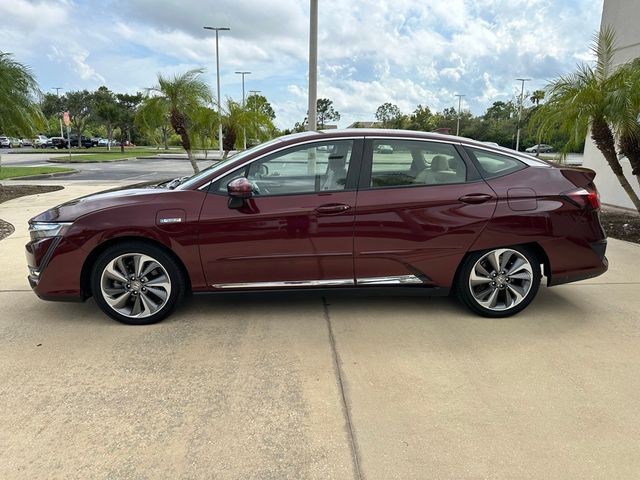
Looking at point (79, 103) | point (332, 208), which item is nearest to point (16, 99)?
point (332, 208)

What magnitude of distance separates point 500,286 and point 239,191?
238 cm

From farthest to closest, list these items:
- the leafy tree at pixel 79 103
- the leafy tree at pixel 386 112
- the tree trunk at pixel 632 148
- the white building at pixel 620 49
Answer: the leafy tree at pixel 386 112
the leafy tree at pixel 79 103
the white building at pixel 620 49
the tree trunk at pixel 632 148

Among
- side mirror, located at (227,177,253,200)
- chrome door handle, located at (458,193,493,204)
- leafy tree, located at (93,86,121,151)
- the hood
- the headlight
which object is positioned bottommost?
the headlight

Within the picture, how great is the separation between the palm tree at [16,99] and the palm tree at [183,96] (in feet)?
11.4

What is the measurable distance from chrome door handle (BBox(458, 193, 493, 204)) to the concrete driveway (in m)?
1.03

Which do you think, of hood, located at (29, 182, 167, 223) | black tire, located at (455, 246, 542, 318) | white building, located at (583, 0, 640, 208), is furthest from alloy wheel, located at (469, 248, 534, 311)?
white building, located at (583, 0, 640, 208)

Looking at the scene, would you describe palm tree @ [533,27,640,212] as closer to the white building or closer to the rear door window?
the white building

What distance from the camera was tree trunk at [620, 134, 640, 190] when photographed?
24.2 feet

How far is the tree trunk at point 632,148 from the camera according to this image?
7.37 meters

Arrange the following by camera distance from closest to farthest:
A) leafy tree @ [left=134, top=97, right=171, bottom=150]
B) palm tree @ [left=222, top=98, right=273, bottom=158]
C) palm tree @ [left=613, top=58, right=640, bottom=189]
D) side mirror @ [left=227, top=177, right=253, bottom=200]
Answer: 1. side mirror @ [left=227, top=177, right=253, bottom=200]
2. palm tree @ [left=613, top=58, right=640, bottom=189]
3. leafy tree @ [left=134, top=97, right=171, bottom=150]
4. palm tree @ [left=222, top=98, right=273, bottom=158]

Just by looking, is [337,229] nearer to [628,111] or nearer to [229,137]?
[628,111]

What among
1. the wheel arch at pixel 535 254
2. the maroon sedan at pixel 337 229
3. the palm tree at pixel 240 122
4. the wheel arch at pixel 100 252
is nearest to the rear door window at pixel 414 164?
the maroon sedan at pixel 337 229

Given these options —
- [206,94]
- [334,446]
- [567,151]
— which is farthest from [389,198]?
[206,94]

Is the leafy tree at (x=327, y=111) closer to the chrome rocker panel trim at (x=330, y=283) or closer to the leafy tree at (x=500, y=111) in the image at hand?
the leafy tree at (x=500, y=111)
